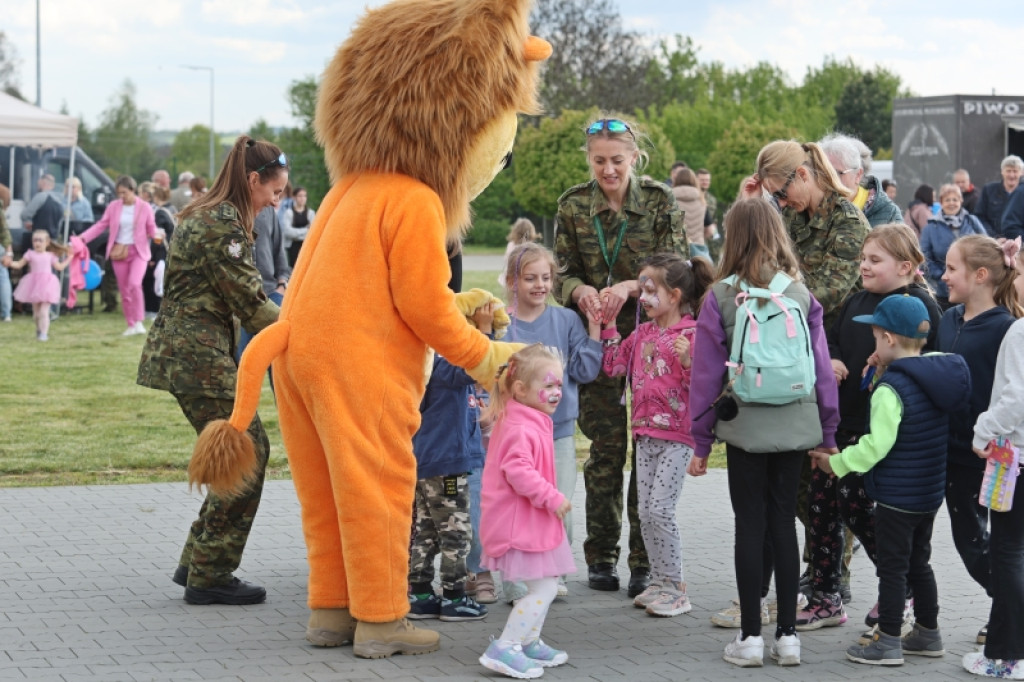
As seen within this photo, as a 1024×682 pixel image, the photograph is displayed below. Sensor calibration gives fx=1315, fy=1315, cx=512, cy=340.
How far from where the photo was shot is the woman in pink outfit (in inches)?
660

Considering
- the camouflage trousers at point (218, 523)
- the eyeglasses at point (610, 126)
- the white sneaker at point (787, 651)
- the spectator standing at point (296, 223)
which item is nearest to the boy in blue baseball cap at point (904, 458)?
the white sneaker at point (787, 651)

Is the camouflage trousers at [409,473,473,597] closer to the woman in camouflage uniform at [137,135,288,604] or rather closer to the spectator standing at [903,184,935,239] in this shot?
the woman in camouflage uniform at [137,135,288,604]

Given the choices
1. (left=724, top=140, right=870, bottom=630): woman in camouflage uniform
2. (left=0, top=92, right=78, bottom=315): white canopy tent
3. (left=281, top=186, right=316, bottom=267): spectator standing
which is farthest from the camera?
(left=281, top=186, right=316, bottom=267): spectator standing

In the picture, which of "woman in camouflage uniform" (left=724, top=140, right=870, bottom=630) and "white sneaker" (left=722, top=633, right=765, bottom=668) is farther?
"woman in camouflage uniform" (left=724, top=140, right=870, bottom=630)

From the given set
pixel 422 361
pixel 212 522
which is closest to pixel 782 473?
pixel 422 361

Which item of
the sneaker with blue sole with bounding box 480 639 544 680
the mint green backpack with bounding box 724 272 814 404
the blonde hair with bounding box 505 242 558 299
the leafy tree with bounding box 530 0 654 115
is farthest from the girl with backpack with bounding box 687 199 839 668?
the leafy tree with bounding box 530 0 654 115

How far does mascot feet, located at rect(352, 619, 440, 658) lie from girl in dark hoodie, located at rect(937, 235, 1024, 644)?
6.90 ft

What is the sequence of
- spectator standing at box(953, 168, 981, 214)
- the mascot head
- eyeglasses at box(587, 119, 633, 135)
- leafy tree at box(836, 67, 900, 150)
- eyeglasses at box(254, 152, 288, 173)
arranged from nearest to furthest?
1. the mascot head
2. eyeglasses at box(254, 152, 288, 173)
3. eyeglasses at box(587, 119, 633, 135)
4. spectator standing at box(953, 168, 981, 214)
5. leafy tree at box(836, 67, 900, 150)

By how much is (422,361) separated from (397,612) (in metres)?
0.95

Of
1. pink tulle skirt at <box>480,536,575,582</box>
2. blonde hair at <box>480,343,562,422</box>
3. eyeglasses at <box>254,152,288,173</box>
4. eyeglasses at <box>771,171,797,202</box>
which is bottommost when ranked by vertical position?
pink tulle skirt at <box>480,536,575,582</box>

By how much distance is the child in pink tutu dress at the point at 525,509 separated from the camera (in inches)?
189

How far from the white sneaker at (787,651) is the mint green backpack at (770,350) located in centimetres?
92

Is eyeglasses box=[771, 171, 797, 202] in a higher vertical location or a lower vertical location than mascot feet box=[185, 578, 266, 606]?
higher

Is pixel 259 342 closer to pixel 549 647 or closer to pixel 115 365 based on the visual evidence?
pixel 549 647
